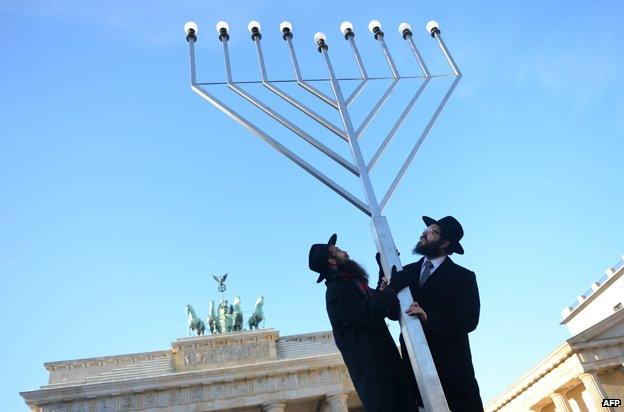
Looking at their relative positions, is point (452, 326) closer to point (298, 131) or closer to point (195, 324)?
point (298, 131)

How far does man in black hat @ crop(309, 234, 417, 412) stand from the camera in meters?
2.85

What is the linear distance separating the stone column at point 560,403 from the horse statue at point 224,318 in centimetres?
1260

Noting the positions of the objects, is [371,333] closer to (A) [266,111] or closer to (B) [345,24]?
(A) [266,111]

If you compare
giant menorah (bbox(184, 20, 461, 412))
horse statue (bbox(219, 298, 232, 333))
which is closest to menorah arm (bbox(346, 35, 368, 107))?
giant menorah (bbox(184, 20, 461, 412))

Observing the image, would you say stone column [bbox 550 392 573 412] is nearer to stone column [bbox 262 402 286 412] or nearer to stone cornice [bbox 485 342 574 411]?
stone cornice [bbox 485 342 574 411]

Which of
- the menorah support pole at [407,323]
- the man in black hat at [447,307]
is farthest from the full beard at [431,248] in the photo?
the menorah support pole at [407,323]

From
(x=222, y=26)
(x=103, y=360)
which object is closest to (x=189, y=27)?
(x=222, y=26)

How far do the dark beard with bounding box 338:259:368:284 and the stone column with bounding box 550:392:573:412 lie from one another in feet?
61.7

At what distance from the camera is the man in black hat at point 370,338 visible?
285 centimetres

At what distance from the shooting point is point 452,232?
3.23 meters

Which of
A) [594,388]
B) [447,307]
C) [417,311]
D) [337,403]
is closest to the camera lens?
[417,311]

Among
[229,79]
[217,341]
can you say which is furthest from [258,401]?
[229,79]

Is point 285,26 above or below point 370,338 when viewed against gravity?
above

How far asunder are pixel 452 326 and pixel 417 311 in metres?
0.21
